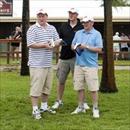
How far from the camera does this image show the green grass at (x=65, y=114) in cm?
840

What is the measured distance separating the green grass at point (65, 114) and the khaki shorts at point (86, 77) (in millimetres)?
484

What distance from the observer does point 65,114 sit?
9.43m

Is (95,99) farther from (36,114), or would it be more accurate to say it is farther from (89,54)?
(36,114)

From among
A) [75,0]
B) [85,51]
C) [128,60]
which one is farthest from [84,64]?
[75,0]

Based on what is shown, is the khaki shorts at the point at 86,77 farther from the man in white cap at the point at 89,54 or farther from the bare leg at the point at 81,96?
the bare leg at the point at 81,96

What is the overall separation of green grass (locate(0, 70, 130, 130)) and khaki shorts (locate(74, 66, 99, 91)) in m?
0.48

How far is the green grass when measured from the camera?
8.40 meters

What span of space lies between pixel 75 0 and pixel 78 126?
2283 cm

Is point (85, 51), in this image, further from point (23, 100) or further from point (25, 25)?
point (25, 25)

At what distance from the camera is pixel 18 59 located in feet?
72.1

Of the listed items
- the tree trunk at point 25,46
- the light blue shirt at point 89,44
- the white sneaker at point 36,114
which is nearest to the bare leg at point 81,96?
the light blue shirt at point 89,44

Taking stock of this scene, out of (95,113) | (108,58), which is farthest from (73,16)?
(108,58)

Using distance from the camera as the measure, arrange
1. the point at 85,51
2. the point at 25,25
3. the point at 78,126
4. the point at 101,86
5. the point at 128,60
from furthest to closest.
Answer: the point at 128,60 < the point at 25,25 < the point at 101,86 < the point at 85,51 < the point at 78,126

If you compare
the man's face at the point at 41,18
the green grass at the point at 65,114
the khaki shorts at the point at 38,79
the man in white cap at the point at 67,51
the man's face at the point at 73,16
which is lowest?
the green grass at the point at 65,114
